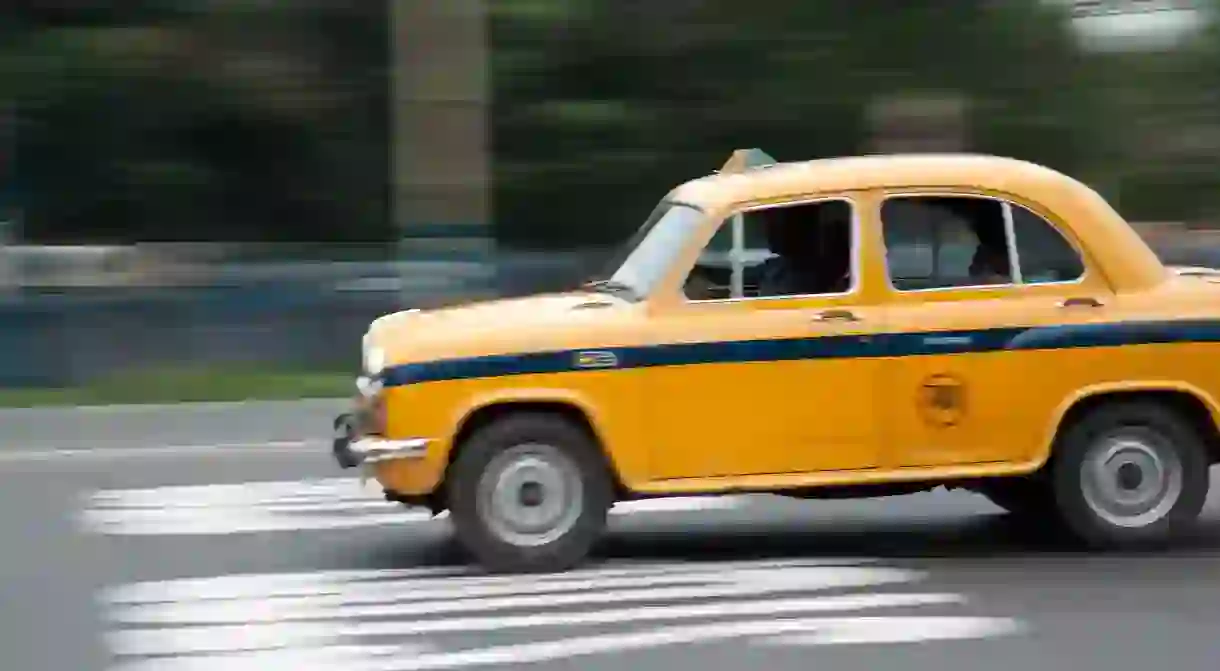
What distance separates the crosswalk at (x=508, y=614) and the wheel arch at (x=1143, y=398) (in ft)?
2.91

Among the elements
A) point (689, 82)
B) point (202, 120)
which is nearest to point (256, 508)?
point (202, 120)

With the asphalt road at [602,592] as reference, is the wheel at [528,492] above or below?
above

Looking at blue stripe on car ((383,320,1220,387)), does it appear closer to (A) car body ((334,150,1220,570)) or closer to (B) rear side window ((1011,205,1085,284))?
(A) car body ((334,150,1220,570))

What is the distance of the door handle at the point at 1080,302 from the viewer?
892 centimetres

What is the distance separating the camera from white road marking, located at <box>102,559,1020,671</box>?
7.38 metres

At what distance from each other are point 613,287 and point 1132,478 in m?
2.48

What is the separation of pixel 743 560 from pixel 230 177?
16603 mm

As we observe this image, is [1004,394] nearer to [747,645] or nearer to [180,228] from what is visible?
[747,645]

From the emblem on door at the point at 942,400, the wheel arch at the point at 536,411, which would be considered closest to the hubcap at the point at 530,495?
the wheel arch at the point at 536,411

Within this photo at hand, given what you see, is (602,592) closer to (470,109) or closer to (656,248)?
(656,248)

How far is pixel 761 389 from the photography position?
8727 mm

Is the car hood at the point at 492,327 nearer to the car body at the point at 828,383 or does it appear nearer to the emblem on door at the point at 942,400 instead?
the car body at the point at 828,383

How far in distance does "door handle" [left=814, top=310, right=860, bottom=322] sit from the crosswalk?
109 centimetres

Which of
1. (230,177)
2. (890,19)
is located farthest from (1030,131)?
(230,177)
